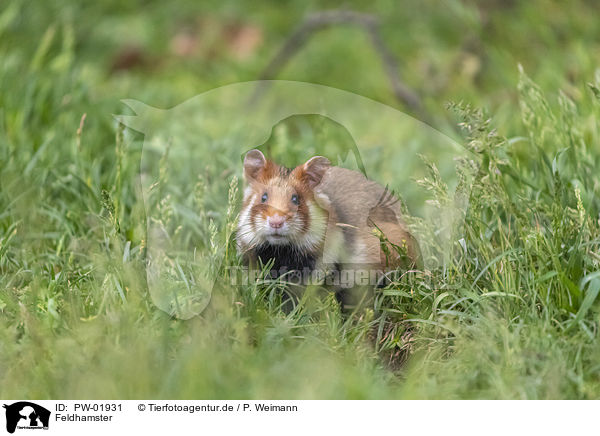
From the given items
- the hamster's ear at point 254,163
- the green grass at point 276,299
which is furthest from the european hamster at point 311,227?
the green grass at point 276,299

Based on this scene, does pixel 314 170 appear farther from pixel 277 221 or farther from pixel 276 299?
pixel 276 299

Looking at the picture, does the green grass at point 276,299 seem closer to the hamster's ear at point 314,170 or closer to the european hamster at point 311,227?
the european hamster at point 311,227

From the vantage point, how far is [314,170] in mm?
2836

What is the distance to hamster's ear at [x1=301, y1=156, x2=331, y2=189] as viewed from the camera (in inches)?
111

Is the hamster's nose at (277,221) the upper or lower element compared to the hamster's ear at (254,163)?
lower
